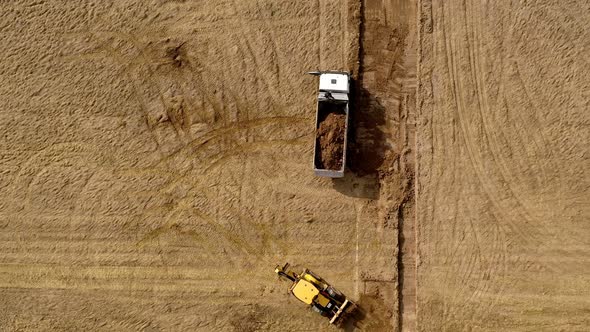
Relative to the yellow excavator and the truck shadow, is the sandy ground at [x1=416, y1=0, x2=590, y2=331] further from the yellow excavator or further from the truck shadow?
the yellow excavator

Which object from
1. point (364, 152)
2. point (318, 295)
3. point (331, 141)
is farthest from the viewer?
point (364, 152)

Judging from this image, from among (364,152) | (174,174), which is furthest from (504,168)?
(174,174)

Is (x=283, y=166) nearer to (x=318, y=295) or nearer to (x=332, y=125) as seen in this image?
(x=332, y=125)

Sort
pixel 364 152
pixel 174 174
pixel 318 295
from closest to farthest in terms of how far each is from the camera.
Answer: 1. pixel 318 295
2. pixel 364 152
3. pixel 174 174

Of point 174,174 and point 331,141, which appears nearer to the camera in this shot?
point 331,141

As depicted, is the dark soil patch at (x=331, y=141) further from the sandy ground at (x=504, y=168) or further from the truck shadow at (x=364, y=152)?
the sandy ground at (x=504, y=168)

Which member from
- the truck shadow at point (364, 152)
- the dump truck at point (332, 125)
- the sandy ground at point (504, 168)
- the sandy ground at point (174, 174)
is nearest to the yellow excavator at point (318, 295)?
the sandy ground at point (174, 174)
